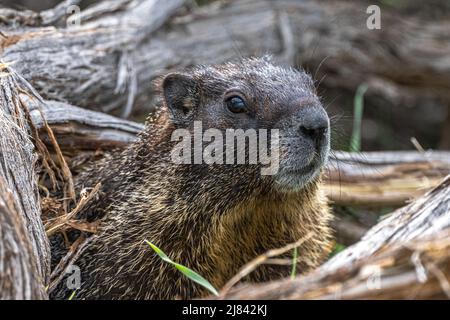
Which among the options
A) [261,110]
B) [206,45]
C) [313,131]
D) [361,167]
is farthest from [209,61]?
[313,131]

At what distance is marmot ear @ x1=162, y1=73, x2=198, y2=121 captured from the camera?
4.93m

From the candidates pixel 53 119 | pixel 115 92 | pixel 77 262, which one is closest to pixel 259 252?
pixel 77 262

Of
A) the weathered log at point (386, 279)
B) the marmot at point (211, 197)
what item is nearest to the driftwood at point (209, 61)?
the weathered log at point (386, 279)

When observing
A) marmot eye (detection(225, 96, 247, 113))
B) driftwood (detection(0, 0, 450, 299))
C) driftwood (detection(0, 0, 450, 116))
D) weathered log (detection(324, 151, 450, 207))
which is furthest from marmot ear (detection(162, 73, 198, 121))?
weathered log (detection(324, 151, 450, 207))

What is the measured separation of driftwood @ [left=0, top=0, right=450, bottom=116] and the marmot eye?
1.32 m

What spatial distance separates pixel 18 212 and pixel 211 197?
4.57ft

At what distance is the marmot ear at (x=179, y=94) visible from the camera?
4.93 meters

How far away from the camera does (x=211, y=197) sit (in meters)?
4.52

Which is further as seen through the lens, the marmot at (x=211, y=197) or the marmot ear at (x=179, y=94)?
the marmot ear at (x=179, y=94)

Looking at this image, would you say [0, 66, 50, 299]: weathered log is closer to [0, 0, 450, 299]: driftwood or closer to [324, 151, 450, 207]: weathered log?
[0, 0, 450, 299]: driftwood

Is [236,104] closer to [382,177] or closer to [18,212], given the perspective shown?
[18,212]

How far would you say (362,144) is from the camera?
10.2 m
